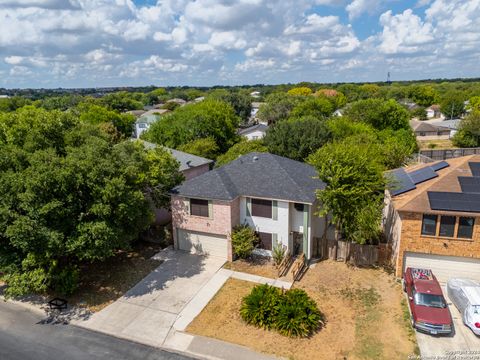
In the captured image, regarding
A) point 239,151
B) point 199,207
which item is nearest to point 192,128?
point 239,151

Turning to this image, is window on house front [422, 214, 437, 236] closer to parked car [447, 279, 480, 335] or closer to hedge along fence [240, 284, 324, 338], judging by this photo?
parked car [447, 279, 480, 335]

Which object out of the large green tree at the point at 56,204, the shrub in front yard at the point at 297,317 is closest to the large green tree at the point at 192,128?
the large green tree at the point at 56,204

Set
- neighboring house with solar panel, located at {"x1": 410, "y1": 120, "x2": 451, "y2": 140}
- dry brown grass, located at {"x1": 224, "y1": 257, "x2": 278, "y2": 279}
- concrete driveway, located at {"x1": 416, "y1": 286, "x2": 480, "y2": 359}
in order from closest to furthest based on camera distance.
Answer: concrete driveway, located at {"x1": 416, "y1": 286, "x2": 480, "y2": 359} < dry brown grass, located at {"x1": 224, "y1": 257, "x2": 278, "y2": 279} < neighboring house with solar panel, located at {"x1": 410, "y1": 120, "x2": 451, "y2": 140}

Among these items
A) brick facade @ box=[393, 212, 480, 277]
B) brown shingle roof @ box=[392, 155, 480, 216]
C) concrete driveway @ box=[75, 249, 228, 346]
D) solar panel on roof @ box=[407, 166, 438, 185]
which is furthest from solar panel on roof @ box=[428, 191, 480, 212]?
concrete driveway @ box=[75, 249, 228, 346]

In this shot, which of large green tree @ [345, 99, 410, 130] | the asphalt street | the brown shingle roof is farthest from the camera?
large green tree @ [345, 99, 410, 130]

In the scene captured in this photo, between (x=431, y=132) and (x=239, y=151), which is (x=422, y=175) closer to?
(x=239, y=151)

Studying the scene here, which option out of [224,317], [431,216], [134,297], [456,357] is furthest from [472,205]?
[134,297]

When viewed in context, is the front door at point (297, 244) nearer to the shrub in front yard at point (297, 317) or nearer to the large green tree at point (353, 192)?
the large green tree at point (353, 192)
